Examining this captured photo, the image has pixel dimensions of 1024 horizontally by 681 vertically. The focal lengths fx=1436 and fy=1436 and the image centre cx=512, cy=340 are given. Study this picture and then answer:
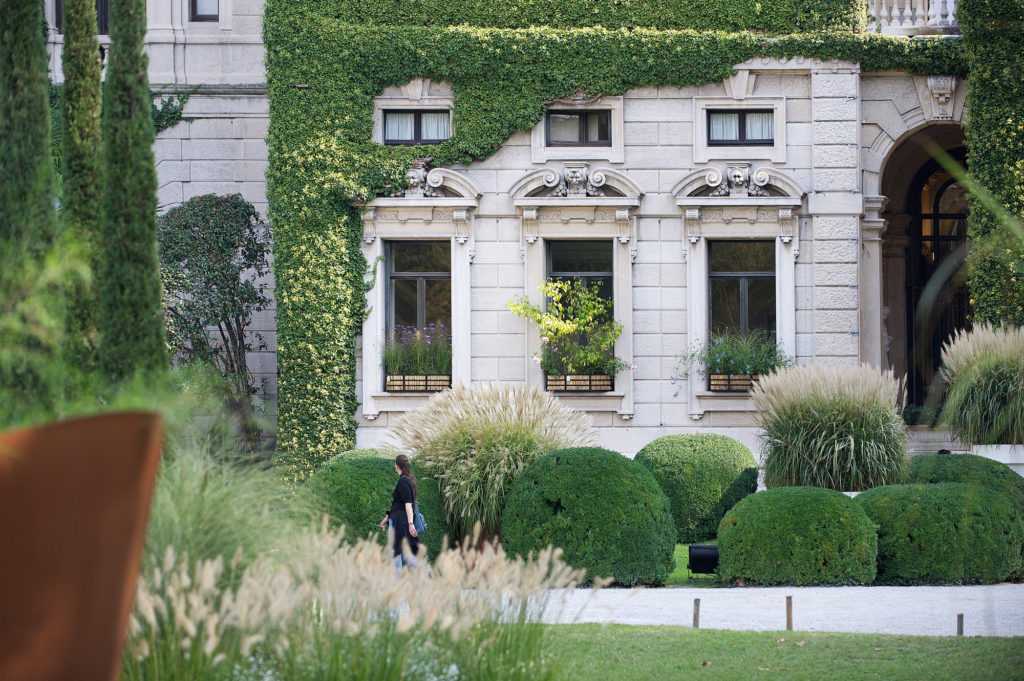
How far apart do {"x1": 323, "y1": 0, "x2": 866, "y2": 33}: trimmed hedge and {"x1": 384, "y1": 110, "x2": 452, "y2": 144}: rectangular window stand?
1.48m

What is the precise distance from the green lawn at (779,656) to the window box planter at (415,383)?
41.0 ft

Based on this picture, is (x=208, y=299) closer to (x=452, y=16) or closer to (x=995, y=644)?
(x=452, y=16)

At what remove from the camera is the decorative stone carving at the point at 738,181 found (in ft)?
75.4

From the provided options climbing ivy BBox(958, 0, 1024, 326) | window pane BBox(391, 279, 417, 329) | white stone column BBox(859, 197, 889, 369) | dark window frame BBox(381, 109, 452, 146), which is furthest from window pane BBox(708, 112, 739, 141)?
window pane BBox(391, 279, 417, 329)

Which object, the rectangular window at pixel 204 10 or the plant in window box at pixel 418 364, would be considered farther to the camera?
the rectangular window at pixel 204 10

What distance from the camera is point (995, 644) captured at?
9852 millimetres

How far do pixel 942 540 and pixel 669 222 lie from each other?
9904 millimetres

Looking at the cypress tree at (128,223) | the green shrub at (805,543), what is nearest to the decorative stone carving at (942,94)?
the green shrub at (805,543)

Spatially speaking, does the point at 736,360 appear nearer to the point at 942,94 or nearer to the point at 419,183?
the point at 942,94

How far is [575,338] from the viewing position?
76.3ft

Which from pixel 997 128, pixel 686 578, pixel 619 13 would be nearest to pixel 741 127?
pixel 619 13

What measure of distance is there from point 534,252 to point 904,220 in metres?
7.49

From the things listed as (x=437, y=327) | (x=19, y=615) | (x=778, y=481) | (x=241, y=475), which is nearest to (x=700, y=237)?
(x=437, y=327)

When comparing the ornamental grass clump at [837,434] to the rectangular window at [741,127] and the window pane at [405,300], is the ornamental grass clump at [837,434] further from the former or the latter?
the window pane at [405,300]
